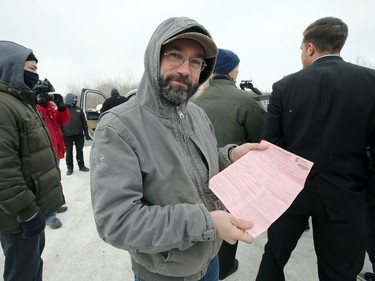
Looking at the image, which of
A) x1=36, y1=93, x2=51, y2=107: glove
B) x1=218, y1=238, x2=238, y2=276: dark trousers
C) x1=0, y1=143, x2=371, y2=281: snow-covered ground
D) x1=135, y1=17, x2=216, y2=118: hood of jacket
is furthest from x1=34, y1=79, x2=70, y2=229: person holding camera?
x1=135, y1=17, x2=216, y2=118: hood of jacket

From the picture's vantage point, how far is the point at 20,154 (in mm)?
1682

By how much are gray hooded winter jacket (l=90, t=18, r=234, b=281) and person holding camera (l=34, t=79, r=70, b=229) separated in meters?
2.61

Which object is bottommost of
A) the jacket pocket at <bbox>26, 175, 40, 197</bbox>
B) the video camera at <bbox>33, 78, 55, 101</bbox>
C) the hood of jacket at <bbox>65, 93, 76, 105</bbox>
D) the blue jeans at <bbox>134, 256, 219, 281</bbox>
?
the hood of jacket at <bbox>65, 93, 76, 105</bbox>

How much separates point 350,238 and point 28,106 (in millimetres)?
2650

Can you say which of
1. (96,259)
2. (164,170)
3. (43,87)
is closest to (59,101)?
(43,87)

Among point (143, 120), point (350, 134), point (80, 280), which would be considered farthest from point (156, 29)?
point (80, 280)

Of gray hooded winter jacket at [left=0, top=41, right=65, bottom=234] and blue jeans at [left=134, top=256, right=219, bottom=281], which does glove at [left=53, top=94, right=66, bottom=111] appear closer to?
gray hooded winter jacket at [left=0, top=41, right=65, bottom=234]

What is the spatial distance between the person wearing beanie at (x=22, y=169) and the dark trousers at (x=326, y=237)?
183cm

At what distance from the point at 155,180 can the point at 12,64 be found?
157 centimetres

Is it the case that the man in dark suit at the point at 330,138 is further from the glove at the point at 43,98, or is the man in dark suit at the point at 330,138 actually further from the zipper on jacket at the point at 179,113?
the glove at the point at 43,98

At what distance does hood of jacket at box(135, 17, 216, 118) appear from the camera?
105cm

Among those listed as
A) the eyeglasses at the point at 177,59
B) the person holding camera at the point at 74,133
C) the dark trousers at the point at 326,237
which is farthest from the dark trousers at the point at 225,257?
the person holding camera at the point at 74,133

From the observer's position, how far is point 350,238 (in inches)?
66.3

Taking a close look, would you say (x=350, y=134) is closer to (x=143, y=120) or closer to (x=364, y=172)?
(x=364, y=172)
